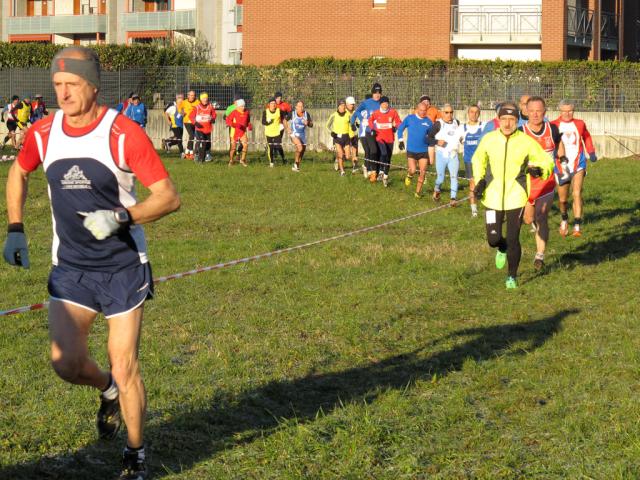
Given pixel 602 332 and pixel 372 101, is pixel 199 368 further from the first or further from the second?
pixel 372 101

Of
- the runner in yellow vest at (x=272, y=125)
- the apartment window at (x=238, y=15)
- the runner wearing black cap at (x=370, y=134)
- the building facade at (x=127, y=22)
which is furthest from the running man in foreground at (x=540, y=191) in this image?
the building facade at (x=127, y=22)

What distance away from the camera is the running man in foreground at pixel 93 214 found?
18.3 feet

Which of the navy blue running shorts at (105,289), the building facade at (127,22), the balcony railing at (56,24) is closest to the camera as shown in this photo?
the navy blue running shorts at (105,289)

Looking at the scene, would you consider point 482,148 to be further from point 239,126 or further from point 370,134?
point 239,126

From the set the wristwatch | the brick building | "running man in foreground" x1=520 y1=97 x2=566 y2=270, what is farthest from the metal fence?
the wristwatch

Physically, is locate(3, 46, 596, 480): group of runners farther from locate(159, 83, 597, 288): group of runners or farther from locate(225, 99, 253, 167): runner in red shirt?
locate(225, 99, 253, 167): runner in red shirt

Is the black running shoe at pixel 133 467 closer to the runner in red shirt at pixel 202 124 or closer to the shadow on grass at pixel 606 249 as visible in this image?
the shadow on grass at pixel 606 249

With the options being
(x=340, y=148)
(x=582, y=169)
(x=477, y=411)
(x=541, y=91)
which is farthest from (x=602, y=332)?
(x=541, y=91)

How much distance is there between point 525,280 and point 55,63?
884cm

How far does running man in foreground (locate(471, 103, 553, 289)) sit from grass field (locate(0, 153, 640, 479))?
61cm

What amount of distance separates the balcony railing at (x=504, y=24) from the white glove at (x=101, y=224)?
43.0 metres

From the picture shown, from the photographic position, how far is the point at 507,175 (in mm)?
12883

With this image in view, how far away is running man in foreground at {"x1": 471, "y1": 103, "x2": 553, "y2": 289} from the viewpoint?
501 inches

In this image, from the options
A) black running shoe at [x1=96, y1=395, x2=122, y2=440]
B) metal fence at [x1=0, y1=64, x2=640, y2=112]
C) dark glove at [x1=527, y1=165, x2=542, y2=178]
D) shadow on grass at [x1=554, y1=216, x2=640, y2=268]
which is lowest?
black running shoe at [x1=96, y1=395, x2=122, y2=440]
